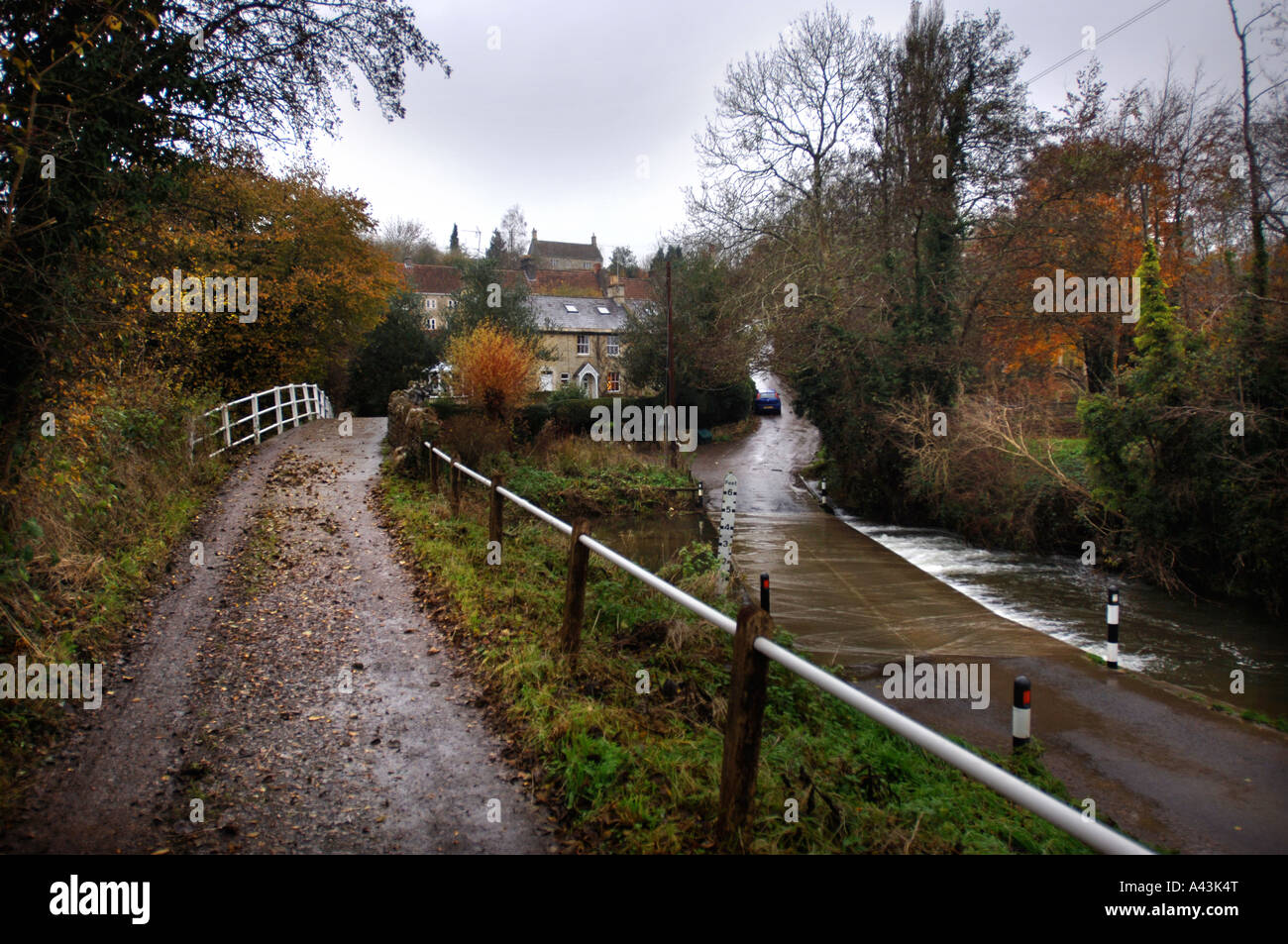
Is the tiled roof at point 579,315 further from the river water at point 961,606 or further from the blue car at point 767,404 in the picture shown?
the river water at point 961,606

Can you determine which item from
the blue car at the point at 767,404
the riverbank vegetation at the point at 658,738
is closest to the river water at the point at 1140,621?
the riverbank vegetation at the point at 658,738

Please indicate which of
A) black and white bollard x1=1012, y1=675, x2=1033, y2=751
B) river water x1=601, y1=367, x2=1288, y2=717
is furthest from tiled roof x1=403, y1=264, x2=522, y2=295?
black and white bollard x1=1012, y1=675, x2=1033, y2=751

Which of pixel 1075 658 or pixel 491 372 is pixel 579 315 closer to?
pixel 491 372

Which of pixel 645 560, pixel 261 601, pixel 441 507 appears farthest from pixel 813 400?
pixel 261 601

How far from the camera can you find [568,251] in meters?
100

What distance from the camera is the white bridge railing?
1470 centimetres

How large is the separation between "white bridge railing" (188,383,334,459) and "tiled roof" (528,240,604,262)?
7370cm

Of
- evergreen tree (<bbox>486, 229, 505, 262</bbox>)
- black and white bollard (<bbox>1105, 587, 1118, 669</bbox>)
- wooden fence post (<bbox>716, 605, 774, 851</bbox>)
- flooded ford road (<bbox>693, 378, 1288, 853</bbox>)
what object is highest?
evergreen tree (<bbox>486, 229, 505, 262</bbox>)

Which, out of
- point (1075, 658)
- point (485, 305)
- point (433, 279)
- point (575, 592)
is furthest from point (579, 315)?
point (575, 592)

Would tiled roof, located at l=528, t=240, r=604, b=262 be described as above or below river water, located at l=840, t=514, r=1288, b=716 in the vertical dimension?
above

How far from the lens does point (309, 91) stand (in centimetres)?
710

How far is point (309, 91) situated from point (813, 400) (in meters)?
19.8

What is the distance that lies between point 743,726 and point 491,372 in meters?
18.0

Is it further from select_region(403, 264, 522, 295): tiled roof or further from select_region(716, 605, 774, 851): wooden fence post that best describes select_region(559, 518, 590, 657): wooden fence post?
select_region(403, 264, 522, 295): tiled roof
